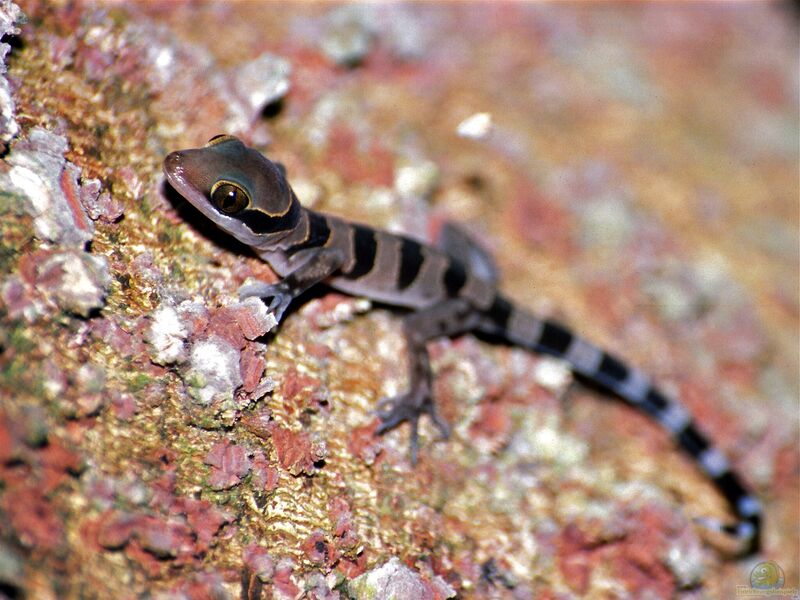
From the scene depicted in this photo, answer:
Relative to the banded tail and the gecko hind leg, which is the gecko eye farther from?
the banded tail

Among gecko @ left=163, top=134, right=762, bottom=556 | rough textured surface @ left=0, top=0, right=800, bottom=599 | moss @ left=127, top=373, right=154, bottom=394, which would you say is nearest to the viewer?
rough textured surface @ left=0, top=0, right=800, bottom=599

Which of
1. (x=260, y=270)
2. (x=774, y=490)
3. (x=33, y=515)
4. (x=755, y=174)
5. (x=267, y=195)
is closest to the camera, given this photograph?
(x=33, y=515)

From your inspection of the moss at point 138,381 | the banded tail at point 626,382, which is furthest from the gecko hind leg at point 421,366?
the moss at point 138,381

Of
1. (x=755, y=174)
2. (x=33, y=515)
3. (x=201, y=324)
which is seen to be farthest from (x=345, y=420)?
(x=755, y=174)

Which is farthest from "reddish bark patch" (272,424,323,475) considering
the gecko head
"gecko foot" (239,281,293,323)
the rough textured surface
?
the gecko head

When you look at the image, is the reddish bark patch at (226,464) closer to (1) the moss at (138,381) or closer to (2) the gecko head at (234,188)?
(1) the moss at (138,381)

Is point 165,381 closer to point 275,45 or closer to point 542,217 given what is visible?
point 275,45

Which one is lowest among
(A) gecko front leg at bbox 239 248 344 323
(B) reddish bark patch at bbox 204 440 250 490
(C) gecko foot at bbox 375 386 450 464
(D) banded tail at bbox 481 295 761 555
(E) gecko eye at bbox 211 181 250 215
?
(D) banded tail at bbox 481 295 761 555

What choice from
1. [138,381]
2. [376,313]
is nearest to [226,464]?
[138,381]
